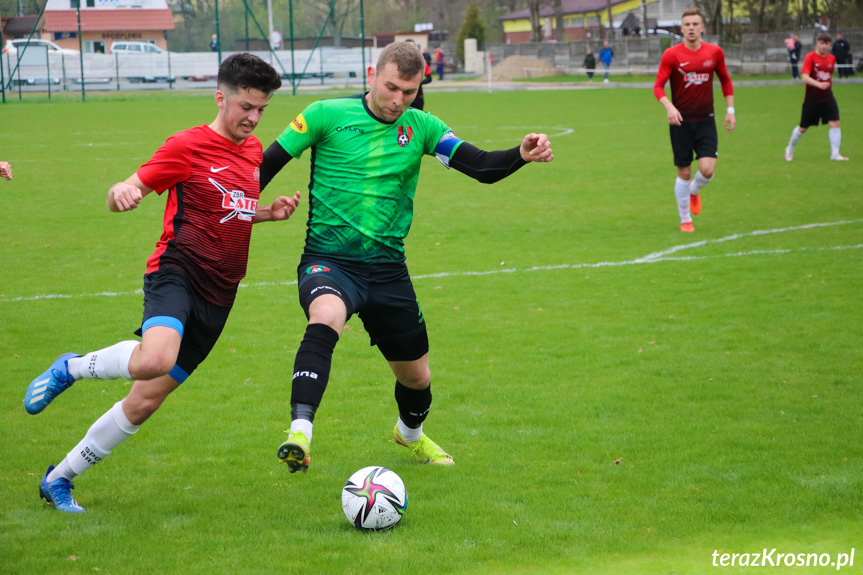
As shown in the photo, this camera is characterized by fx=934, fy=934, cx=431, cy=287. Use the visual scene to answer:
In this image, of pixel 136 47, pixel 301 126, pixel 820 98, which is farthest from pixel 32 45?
pixel 301 126

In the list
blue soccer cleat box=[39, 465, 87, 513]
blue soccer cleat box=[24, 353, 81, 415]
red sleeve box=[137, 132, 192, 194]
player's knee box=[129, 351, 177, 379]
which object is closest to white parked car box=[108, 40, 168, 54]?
red sleeve box=[137, 132, 192, 194]

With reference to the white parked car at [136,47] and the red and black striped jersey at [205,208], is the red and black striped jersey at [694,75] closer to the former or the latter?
the red and black striped jersey at [205,208]

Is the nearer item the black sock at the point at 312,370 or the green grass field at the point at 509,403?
the black sock at the point at 312,370

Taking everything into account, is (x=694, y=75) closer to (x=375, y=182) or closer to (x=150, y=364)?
(x=375, y=182)

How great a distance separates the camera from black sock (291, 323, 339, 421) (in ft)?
13.3

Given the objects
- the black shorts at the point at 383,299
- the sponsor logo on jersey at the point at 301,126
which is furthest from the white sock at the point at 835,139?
the sponsor logo on jersey at the point at 301,126

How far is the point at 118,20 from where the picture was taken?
45781 millimetres

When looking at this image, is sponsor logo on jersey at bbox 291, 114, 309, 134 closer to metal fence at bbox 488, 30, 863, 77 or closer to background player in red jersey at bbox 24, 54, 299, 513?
background player in red jersey at bbox 24, 54, 299, 513

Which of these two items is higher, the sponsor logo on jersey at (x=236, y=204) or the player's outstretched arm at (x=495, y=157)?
the player's outstretched arm at (x=495, y=157)

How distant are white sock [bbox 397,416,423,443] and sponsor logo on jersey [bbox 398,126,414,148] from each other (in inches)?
60.9

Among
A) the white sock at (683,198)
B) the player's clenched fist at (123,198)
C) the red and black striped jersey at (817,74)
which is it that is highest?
the red and black striped jersey at (817,74)

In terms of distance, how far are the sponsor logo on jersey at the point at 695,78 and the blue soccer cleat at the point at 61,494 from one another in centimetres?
943

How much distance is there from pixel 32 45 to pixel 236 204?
37296mm

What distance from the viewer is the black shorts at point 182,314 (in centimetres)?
422
